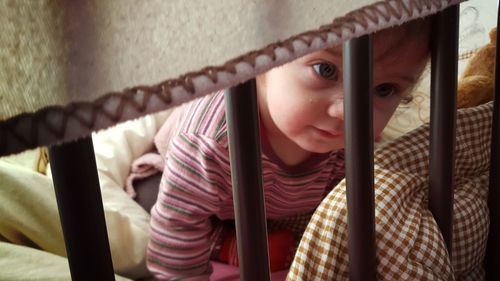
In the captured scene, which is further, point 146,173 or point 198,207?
point 146,173

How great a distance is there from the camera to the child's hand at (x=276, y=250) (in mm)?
923

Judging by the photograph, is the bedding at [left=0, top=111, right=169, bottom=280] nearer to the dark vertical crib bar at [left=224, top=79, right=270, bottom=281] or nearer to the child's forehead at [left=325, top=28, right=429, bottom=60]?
the dark vertical crib bar at [left=224, top=79, right=270, bottom=281]

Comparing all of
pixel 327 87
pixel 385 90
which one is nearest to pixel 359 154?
pixel 327 87

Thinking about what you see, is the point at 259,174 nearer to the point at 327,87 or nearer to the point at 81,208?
the point at 81,208

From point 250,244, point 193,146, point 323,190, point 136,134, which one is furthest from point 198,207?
point 250,244

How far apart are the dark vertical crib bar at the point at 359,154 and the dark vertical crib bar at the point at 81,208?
0.65 feet

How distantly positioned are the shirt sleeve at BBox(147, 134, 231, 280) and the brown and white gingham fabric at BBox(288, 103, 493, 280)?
31cm

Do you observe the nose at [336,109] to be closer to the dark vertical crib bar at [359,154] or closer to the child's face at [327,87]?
the child's face at [327,87]

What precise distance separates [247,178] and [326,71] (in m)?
0.38

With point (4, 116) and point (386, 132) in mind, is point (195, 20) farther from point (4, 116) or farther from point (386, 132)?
point (386, 132)

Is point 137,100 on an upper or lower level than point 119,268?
upper

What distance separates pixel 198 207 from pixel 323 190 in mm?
275

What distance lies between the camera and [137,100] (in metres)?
0.22

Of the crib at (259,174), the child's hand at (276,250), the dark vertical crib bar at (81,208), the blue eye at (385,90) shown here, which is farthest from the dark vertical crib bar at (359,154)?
the child's hand at (276,250)
